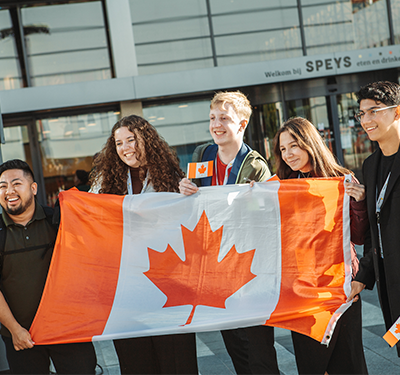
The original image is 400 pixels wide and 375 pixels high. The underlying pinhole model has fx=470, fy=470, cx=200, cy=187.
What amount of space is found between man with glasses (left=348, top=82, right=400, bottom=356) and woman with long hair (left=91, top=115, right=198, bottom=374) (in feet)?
4.43

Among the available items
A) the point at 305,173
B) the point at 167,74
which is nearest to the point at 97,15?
the point at 167,74

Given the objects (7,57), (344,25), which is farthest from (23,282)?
(344,25)

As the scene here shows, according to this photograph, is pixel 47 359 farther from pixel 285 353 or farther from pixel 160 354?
pixel 285 353

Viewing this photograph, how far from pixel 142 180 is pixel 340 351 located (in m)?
1.82

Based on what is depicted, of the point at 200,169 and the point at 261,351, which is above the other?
the point at 200,169

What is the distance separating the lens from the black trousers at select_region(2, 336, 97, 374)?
303 centimetres

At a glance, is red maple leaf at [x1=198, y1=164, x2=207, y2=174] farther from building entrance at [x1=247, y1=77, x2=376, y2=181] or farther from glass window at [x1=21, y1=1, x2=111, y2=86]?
glass window at [x1=21, y1=1, x2=111, y2=86]

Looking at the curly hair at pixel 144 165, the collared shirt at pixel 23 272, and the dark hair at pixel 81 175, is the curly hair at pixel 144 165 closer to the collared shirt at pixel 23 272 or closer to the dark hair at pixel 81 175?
the collared shirt at pixel 23 272

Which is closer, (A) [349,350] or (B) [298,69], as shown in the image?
(A) [349,350]

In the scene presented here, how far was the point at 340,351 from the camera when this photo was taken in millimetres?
3025

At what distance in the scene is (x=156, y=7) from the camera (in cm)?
1111

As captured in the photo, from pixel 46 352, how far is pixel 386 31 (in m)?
11.7

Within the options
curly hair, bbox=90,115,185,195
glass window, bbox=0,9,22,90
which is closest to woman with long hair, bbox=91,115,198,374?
curly hair, bbox=90,115,185,195

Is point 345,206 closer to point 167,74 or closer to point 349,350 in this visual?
point 349,350
